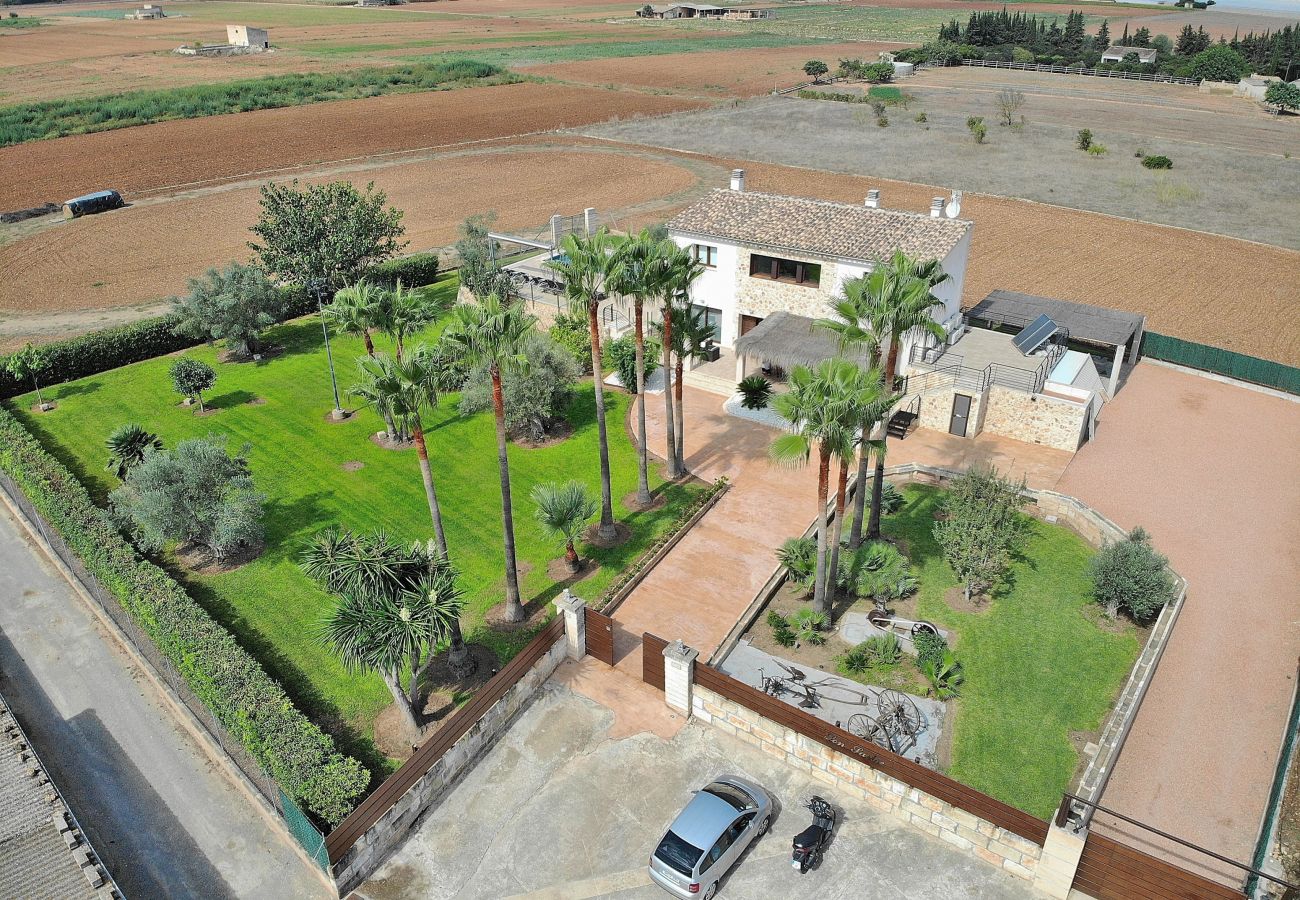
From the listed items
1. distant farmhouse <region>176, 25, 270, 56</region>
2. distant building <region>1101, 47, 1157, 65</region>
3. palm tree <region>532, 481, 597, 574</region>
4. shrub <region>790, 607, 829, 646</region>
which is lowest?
shrub <region>790, 607, 829, 646</region>

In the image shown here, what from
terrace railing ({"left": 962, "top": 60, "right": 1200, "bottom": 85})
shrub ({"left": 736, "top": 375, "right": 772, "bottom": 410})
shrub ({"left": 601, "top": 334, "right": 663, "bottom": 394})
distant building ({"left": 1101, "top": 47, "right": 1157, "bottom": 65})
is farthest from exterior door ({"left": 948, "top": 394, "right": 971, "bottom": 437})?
distant building ({"left": 1101, "top": 47, "right": 1157, "bottom": 65})

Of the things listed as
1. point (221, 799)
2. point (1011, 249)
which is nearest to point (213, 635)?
point (221, 799)

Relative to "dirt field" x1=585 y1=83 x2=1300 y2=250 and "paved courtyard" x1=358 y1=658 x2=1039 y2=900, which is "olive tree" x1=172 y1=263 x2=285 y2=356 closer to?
"paved courtyard" x1=358 y1=658 x2=1039 y2=900

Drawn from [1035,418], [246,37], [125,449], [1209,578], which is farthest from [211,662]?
[246,37]

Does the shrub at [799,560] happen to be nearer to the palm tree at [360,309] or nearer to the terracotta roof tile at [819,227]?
the terracotta roof tile at [819,227]

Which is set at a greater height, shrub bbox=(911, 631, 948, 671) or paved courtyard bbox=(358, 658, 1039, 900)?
shrub bbox=(911, 631, 948, 671)

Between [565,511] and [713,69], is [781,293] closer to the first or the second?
[565,511]
